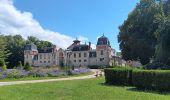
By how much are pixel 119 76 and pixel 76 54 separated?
74.7 m

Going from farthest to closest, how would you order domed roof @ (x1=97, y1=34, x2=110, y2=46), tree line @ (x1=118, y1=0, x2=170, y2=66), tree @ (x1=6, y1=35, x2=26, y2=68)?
tree @ (x1=6, y1=35, x2=26, y2=68) → domed roof @ (x1=97, y1=34, x2=110, y2=46) → tree line @ (x1=118, y1=0, x2=170, y2=66)

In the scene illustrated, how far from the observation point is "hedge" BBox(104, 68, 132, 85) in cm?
2094

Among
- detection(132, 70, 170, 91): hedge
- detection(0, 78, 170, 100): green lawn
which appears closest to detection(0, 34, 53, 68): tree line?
detection(132, 70, 170, 91): hedge

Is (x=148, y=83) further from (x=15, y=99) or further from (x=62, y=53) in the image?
(x=62, y=53)

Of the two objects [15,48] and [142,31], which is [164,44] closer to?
[142,31]

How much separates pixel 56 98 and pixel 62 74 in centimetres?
2577

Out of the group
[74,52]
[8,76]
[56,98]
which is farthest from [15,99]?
[74,52]

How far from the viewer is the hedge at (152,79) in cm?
1643

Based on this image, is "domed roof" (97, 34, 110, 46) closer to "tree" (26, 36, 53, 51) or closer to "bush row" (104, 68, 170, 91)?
"tree" (26, 36, 53, 51)

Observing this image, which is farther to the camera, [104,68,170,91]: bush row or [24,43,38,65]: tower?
[24,43,38,65]: tower

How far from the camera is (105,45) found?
292ft

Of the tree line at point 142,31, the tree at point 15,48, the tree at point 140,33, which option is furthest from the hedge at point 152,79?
the tree at point 15,48

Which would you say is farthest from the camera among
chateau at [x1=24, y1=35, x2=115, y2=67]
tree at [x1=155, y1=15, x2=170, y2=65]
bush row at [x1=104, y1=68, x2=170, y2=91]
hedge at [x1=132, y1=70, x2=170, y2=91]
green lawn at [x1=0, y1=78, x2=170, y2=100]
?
chateau at [x1=24, y1=35, x2=115, y2=67]

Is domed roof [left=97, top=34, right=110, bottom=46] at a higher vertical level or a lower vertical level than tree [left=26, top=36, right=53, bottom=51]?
lower
